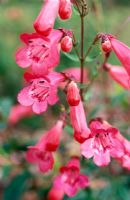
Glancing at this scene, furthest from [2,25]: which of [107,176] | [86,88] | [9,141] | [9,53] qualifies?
[86,88]

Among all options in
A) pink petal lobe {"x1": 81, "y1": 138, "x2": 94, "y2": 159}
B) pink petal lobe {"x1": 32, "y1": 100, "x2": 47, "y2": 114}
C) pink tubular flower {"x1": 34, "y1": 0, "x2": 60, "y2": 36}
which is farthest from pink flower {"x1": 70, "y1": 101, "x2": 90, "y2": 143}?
pink tubular flower {"x1": 34, "y1": 0, "x2": 60, "y2": 36}

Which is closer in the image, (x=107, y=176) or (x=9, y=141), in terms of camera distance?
(x=107, y=176)

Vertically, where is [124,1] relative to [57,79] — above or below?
below

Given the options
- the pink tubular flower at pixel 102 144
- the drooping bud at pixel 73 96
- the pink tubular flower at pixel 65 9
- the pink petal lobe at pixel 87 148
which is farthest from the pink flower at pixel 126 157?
the pink tubular flower at pixel 65 9

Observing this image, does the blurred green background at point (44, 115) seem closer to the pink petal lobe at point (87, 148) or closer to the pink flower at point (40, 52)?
the pink flower at point (40, 52)

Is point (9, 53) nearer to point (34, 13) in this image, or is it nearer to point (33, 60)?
point (34, 13)

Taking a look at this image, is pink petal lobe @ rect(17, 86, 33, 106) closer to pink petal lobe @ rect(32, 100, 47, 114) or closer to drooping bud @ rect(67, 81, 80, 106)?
pink petal lobe @ rect(32, 100, 47, 114)
